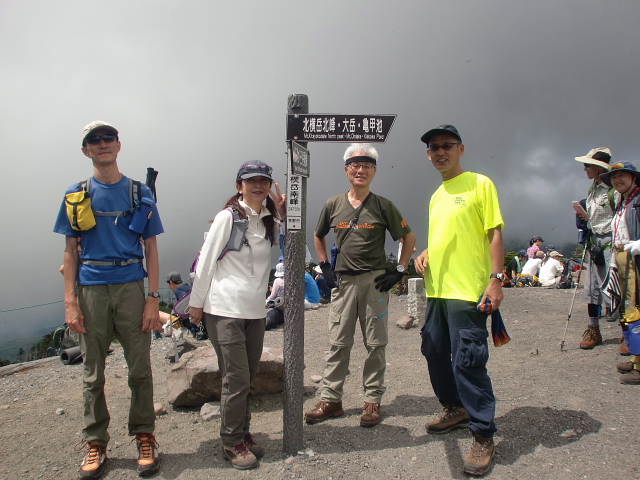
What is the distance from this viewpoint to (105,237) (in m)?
3.52

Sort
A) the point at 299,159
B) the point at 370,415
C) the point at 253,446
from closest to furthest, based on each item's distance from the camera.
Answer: the point at 299,159 < the point at 253,446 < the point at 370,415

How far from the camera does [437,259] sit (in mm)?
3643

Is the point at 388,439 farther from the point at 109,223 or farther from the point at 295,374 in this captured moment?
the point at 109,223

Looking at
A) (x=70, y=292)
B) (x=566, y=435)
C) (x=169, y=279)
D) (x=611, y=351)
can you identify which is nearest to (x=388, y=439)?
(x=566, y=435)

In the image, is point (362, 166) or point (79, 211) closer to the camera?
point (79, 211)

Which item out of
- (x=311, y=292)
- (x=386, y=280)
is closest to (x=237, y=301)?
(x=386, y=280)

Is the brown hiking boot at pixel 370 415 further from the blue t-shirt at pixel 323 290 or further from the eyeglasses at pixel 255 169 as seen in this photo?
the blue t-shirt at pixel 323 290

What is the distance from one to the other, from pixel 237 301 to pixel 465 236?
1763mm

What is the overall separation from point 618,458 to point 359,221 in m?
2.67

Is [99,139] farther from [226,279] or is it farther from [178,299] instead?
[178,299]

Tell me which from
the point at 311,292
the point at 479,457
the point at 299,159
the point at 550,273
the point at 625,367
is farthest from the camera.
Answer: the point at 550,273

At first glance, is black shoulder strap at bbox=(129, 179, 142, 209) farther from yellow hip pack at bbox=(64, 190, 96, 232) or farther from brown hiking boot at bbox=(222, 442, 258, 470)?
brown hiking boot at bbox=(222, 442, 258, 470)

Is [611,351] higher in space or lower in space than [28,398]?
higher

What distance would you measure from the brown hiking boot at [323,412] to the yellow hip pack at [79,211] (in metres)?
2.45
